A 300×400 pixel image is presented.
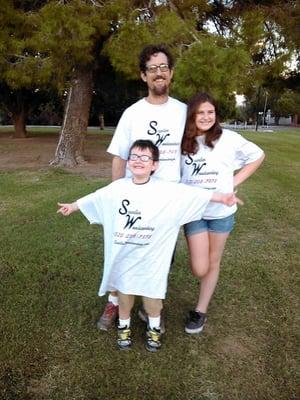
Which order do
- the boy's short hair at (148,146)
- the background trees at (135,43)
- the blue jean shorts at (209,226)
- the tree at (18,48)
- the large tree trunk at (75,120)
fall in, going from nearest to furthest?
the boy's short hair at (148,146), the blue jean shorts at (209,226), the background trees at (135,43), the tree at (18,48), the large tree trunk at (75,120)

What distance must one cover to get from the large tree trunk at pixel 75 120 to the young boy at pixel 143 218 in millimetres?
8134

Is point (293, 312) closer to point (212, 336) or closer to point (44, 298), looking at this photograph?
point (212, 336)

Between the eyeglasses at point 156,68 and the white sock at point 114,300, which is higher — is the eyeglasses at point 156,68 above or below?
above

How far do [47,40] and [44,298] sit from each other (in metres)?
5.60

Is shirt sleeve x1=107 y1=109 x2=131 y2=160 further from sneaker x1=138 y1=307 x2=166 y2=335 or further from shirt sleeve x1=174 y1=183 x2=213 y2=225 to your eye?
sneaker x1=138 y1=307 x2=166 y2=335

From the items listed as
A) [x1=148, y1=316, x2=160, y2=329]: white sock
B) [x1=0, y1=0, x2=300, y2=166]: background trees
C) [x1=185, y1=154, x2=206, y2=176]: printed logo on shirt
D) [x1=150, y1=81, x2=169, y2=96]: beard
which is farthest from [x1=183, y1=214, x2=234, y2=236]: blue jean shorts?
[x1=0, y1=0, x2=300, y2=166]: background trees

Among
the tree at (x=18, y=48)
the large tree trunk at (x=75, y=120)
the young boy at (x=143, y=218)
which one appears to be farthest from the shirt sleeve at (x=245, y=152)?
the large tree trunk at (x=75, y=120)

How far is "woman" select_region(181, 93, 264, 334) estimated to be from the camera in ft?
8.75

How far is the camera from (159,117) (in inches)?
104

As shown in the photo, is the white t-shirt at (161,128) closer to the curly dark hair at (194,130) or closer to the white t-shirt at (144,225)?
the curly dark hair at (194,130)

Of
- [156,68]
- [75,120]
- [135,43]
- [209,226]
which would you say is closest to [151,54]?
[156,68]

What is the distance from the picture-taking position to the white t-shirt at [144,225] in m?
2.58

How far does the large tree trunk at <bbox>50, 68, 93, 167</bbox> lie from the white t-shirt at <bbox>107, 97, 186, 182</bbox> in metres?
8.04

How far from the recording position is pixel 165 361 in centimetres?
277
